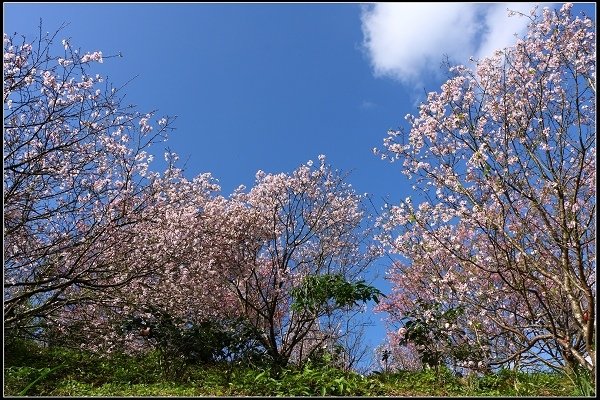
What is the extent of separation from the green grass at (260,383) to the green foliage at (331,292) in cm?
100

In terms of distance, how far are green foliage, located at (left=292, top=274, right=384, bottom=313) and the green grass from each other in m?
1.00

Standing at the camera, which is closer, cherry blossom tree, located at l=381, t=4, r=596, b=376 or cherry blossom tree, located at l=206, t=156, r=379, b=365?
cherry blossom tree, located at l=381, t=4, r=596, b=376

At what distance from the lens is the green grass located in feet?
18.4

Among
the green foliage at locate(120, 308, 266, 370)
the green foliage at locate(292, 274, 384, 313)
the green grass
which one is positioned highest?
the green foliage at locate(292, 274, 384, 313)

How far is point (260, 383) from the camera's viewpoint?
6066 mm

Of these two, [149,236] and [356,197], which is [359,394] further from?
[356,197]

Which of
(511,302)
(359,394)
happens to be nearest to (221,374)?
(359,394)

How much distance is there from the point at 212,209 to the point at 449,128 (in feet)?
Answer: 17.6

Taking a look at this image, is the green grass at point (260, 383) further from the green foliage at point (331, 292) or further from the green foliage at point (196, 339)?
the green foliage at point (331, 292)

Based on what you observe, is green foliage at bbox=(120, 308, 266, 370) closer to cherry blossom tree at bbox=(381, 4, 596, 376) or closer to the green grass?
the green grass

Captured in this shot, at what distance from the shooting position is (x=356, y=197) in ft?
35.4

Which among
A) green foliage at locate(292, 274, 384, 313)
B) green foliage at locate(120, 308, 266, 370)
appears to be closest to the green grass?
green foliage at locate(120, 308, 266, 370)

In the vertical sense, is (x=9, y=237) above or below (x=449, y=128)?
below

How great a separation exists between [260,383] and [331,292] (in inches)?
76.5
